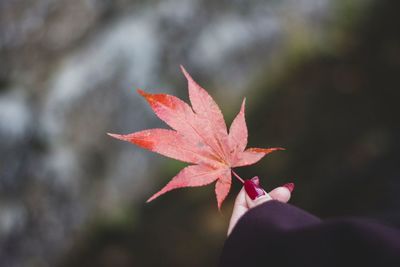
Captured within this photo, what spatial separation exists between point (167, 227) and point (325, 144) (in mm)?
994

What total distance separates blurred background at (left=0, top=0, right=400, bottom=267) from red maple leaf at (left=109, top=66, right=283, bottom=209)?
1.30 metres

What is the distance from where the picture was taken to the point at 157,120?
89.7 inches

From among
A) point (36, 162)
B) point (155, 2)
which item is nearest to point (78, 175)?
point (36, 162)

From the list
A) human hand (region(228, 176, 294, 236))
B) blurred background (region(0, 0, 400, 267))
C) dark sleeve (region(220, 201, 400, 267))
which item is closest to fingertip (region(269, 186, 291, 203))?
human hand (region(228, 176, 294, 236))

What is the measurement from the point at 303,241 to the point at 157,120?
1.68 meters

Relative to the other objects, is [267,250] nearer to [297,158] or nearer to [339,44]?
[297,158]

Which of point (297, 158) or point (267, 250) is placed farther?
point (297, 158)

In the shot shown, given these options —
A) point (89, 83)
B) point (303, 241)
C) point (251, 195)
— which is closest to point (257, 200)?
point (251, 195)

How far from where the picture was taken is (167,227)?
228cm

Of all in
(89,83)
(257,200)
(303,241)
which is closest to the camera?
(303,241)

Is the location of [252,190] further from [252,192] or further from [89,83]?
[89,83]

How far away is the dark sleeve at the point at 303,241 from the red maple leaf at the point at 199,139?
8.1 inches

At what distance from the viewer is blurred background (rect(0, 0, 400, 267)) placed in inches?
85.4

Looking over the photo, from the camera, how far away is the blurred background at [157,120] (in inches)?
85.4
